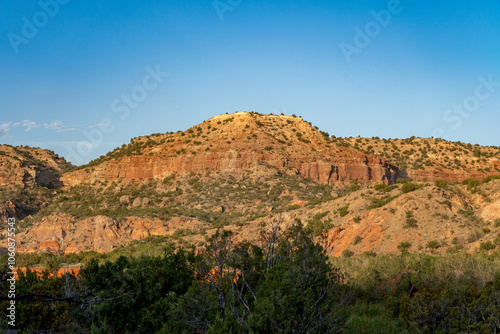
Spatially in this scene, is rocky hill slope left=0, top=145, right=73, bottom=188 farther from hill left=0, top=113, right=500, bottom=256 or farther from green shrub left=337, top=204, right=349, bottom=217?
green shrub left=337, top=204, right=349, bottom=217

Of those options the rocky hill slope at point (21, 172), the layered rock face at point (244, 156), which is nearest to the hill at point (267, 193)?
the layered rock face at point (244, 156)

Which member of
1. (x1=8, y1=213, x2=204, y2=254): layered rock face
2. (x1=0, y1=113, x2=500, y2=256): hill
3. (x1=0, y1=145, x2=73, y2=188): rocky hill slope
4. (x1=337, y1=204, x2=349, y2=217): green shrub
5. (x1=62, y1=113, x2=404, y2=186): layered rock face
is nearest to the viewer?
(x1=0, y1=113, x2=500, y2=256): hill

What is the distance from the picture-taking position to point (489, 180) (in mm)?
38125

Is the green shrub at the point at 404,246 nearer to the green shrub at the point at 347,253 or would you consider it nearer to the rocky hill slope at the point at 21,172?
the green shrub at the point at 347,253

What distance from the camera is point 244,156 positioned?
69.0m

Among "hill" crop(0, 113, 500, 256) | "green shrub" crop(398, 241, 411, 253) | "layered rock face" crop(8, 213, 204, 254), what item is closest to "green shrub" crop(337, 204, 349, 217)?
"hill" crop(0, 113, 500, 256)

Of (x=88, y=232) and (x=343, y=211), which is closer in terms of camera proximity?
(x=343, y=211)

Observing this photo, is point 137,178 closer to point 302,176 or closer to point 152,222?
point 152,222

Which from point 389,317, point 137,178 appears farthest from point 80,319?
point 137,178

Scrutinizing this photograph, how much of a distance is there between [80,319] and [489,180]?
35.7 m

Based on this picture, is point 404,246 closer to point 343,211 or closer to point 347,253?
point 347,253

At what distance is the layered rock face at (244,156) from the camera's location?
68375 millimetres

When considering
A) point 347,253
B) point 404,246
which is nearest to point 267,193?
point 347,253

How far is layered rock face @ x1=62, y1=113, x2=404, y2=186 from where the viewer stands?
6838 cm
